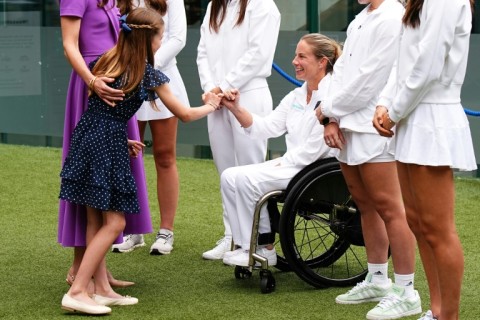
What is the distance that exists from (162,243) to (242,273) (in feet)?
2.63

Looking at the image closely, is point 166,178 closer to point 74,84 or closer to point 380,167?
point 74,84

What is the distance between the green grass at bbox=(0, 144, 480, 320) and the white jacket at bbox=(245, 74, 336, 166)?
0.65 metres

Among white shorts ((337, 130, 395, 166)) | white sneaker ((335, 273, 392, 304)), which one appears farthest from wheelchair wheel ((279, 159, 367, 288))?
white shorts ((337, 130, 395, 166))

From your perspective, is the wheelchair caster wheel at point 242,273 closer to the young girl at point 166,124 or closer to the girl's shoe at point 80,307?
the young girl at point 166,124

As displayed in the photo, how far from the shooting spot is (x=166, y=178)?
242 inches

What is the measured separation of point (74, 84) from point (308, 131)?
1125 millimetres

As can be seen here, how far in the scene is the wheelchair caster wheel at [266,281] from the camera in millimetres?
5070

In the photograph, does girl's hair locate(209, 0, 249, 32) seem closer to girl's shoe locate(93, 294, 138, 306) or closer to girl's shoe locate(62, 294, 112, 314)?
girl's shoe locate(93, 294, 138, 306)

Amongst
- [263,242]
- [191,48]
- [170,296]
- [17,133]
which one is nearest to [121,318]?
[170,296]

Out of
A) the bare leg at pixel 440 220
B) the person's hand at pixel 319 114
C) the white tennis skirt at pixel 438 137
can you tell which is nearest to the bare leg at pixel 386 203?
the person's hand at pixel 319 114

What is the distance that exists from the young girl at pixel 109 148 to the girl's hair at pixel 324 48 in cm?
82

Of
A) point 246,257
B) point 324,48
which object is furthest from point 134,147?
point 324,48

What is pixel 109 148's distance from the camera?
4.70 metres

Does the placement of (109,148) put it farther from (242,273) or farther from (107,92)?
(242,273)
